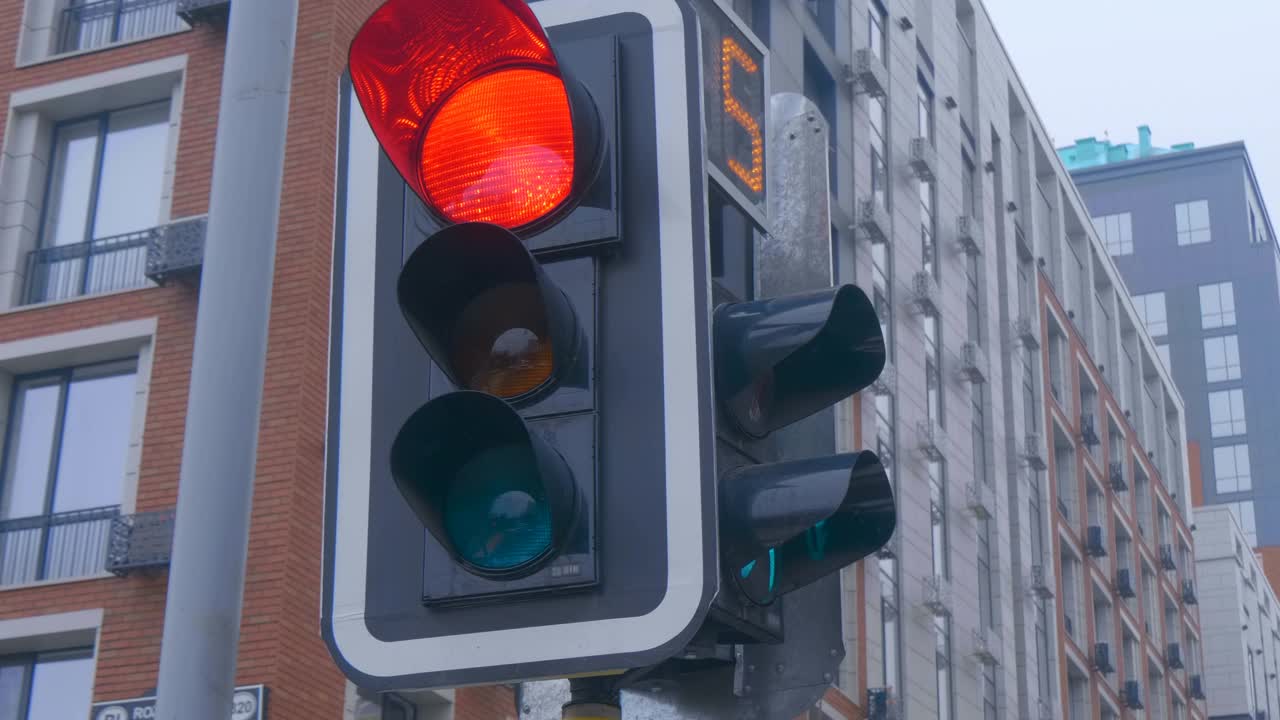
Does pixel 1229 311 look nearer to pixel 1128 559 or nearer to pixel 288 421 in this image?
pixel 1128 559

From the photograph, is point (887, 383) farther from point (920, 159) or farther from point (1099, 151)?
point (1099, 151)

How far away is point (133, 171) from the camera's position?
2434cm

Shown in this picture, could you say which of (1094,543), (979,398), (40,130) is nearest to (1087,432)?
(1094,543)

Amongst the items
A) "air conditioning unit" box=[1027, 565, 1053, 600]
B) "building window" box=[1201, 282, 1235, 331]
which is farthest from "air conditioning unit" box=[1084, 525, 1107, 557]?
"building window" box=[1201, 282, 1235, 331]

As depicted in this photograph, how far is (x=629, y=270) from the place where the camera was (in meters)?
3.61

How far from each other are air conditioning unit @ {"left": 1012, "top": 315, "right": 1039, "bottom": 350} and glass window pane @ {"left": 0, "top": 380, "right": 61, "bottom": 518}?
1182 inches

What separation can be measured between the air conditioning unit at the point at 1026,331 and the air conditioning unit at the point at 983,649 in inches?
406

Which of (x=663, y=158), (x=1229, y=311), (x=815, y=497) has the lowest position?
(x=815, y=497)

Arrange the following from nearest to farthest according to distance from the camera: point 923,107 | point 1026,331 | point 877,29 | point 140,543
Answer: point 140,543 → point 877,29 → point 923,107 → point 1026,331

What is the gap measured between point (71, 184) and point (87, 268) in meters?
Answer: 1.32

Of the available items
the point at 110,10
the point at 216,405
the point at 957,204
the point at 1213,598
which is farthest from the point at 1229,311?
the point at 216,405

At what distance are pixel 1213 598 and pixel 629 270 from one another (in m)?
77.5

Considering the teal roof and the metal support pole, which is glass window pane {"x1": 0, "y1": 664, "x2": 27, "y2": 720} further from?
the teal roof

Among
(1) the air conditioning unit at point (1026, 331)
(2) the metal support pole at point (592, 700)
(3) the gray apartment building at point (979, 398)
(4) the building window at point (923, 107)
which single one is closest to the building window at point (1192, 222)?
(3) the gray apartment building at point (979, 398)
